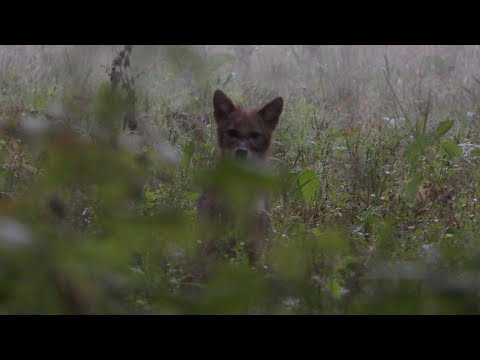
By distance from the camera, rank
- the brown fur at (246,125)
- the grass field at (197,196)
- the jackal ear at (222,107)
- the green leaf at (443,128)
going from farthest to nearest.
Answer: the jackal ear at (222,107) < the brown fur at (246,125) < the green leaf at (443,128) < the grass field at (197,196)

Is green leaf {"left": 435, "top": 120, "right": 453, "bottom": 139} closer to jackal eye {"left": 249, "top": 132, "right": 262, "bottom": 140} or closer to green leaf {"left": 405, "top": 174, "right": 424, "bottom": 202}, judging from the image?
green leaf {"left": 405, "top": 174, "right": 424, "bottom": 202}

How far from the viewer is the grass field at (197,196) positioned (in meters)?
1.12

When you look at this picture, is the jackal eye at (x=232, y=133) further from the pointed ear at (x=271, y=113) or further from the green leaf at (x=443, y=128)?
the green leaf at (x=443, y=128)

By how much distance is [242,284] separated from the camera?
109cm

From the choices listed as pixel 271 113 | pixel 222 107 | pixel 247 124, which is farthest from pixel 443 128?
pixel 222 107

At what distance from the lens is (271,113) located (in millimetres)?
8633

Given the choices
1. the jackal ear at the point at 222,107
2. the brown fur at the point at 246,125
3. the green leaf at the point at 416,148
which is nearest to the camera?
the green leaf at the point at 416,148

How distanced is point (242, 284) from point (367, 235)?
→ 4.98m

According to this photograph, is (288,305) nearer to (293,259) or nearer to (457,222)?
(293,259)

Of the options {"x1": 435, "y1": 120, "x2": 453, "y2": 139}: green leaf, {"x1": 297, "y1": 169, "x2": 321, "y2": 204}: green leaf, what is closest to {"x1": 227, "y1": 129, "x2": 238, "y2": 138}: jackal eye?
{"x1": 297, "y1": 169, "x2": 321, "y2": 204}: green leaf

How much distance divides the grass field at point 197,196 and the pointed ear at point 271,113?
364mm

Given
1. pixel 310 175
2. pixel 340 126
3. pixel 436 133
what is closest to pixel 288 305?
pixel 310 175

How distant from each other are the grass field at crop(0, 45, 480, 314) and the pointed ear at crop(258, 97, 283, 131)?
36cm

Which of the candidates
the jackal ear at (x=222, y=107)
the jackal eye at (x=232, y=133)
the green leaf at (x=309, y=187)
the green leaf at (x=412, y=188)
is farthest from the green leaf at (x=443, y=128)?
the jackal ear at (x=222, y=107)
